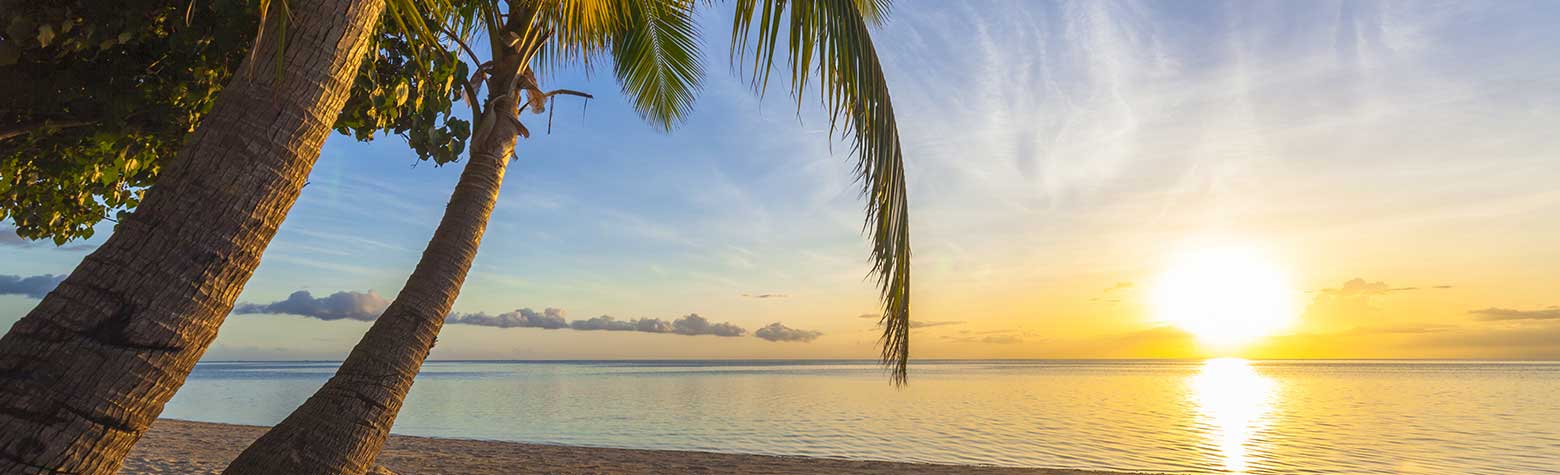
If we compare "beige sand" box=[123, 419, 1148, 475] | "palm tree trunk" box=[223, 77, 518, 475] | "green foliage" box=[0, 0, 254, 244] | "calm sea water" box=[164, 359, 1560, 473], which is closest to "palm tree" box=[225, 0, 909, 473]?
"palm tree trunk" box=[223, 77, 518, 475]

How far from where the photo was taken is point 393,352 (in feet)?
16.7

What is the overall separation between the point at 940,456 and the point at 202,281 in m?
12.6

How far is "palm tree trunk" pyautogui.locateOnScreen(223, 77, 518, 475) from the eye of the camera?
479cm

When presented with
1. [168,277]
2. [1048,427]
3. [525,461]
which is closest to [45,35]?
[168,277]

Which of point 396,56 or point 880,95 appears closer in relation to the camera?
point 880,95

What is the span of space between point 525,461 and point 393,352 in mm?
6452

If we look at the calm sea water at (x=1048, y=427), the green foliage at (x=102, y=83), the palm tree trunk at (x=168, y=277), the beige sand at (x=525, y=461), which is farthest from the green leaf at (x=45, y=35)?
the calm sea water at (x=1048, y=427)

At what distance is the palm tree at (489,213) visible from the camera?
436 centimetres

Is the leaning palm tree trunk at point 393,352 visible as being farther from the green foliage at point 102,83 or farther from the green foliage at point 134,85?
the green foliage at point 102,83

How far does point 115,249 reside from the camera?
8.35 ft

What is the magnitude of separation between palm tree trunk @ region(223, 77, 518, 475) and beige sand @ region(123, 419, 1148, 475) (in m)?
5.07

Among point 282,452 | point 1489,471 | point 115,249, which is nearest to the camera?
point 115,249

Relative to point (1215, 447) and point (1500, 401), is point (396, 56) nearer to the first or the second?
point (1215, 447)

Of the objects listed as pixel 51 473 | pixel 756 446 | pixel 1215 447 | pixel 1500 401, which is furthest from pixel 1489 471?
pixel 1500 401
